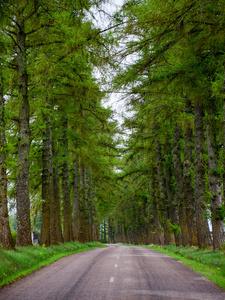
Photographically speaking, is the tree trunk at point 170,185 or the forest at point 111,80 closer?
the forest at point 111,80

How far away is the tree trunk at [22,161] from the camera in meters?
12.8

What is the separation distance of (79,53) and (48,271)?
7.82m

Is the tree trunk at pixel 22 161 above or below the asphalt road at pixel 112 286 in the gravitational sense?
above

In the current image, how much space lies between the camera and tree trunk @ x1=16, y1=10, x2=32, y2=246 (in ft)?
41.9

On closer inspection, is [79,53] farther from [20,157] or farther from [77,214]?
[77,214]

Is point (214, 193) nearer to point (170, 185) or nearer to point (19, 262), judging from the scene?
point (19, 262)

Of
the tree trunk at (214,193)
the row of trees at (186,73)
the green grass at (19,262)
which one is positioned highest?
the row of trees at (186,73)

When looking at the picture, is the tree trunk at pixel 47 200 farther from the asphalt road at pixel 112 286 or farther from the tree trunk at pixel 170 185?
the tree trunk at pixel 170 185

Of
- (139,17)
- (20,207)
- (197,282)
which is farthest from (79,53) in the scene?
(197,282)

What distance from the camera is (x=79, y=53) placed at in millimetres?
10773

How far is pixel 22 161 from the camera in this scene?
13211 millimetres

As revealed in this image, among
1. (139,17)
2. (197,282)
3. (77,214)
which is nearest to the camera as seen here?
(139,17)

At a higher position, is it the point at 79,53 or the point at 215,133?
the point at 79,53

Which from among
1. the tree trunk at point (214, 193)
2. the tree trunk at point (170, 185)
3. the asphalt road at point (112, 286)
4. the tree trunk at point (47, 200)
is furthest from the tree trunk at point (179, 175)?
the asphalt road at point (112, 286)
